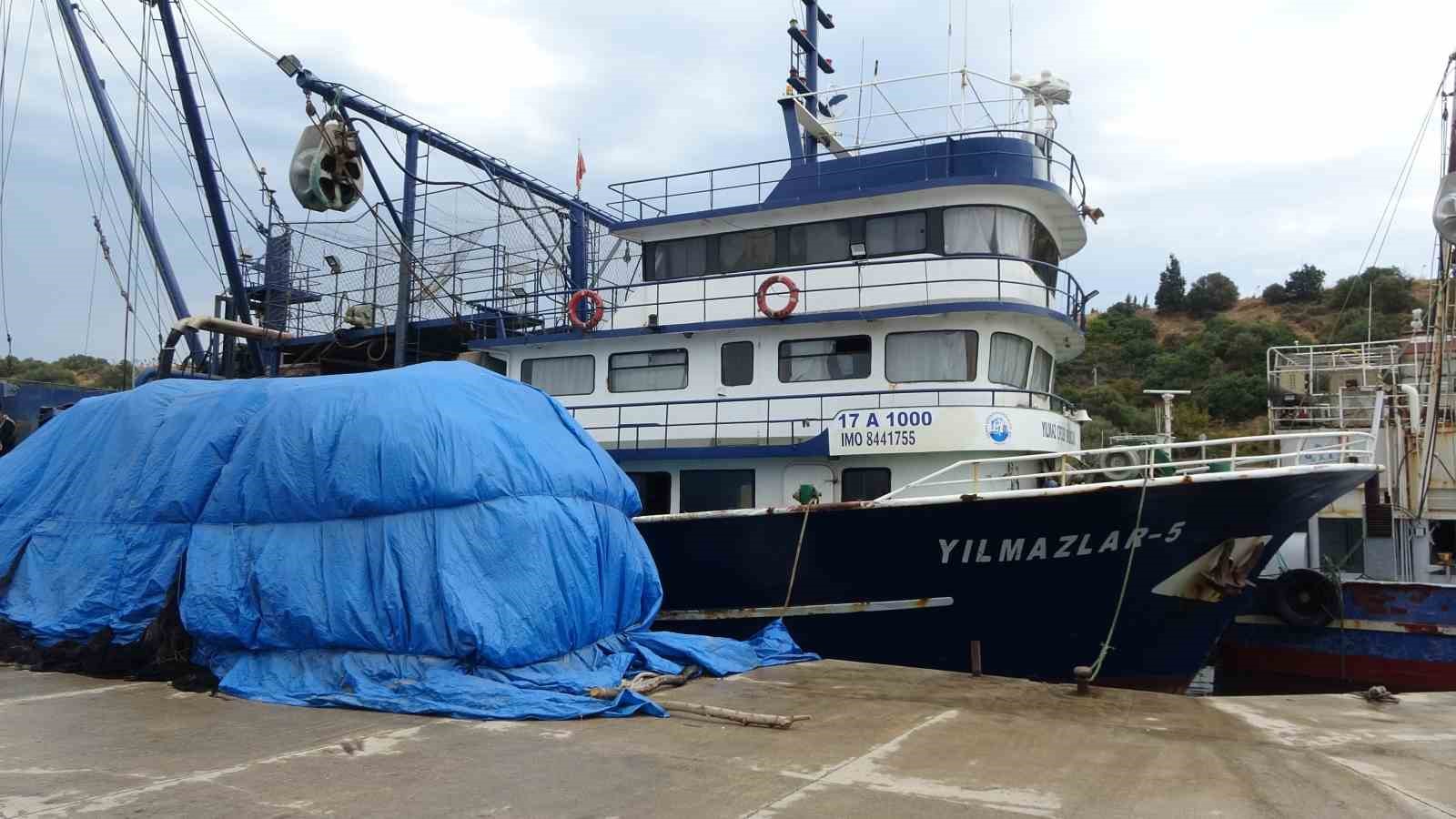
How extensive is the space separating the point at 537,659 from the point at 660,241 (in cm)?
841

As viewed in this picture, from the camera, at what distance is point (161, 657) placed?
27.1 feet

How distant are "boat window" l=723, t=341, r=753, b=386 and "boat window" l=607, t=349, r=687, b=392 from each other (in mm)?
614

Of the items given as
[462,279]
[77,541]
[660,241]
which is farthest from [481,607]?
[462,279]

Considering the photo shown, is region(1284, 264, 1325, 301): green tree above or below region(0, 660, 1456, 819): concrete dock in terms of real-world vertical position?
above

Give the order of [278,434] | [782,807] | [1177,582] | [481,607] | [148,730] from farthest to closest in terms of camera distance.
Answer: [1177,582] < [278,434] < [481,607] < [148,730] < [782,807]

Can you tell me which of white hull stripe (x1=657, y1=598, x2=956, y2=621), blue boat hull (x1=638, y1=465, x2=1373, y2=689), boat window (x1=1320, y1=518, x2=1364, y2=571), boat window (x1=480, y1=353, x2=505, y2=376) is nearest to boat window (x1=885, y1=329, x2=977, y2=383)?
blue boat hull (x1=638, y1=465, x2=1373, y2=689)

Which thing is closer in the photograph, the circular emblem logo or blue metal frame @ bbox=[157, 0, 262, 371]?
the circular emblem logo

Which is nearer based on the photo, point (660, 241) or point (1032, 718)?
point (1032, 718)

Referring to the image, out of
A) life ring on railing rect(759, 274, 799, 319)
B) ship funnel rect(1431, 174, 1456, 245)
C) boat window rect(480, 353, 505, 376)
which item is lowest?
boat window rect(480, 353, 505, 376)

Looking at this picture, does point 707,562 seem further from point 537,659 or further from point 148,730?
point 148,730

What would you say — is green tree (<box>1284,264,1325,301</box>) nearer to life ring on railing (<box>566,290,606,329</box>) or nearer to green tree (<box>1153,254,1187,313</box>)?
green tree (<box>1153,254,1187,313</box>)

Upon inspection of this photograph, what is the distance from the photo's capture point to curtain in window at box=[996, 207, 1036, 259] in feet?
42.4

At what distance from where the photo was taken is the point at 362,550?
7.70 meters

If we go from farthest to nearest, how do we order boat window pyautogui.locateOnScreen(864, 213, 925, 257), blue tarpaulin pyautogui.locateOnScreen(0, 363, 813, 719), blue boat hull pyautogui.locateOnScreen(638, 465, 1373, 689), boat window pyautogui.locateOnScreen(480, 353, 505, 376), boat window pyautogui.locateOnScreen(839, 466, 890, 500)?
boat window pyautogui.locateOnScreen(480, 353, 505, 376)
boat window pyautogui.locateOnScreen(864, 213, 925, 257)
boat window pyautogui.locateOnScreen(839, 466, 890, 500)
blue boat hull pyautogui.locateOnScreen(638, 465, 1373, 689)
blue tarpaulin pyautogui.locateOnScreen(0, 363, 813, 719)
